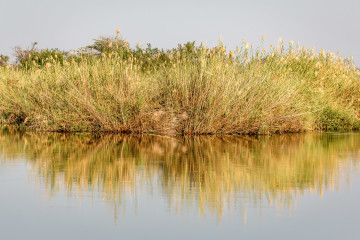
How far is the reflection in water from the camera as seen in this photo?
251 inches

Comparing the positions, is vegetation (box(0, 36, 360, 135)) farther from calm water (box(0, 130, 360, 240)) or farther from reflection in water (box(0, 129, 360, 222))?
calm water (box(0, 130, 360, 240))

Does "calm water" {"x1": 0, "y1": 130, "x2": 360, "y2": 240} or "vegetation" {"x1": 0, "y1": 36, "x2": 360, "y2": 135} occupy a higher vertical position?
"vegetation" {"x1": 0, "y1": 36, "x2": 360, "y2": 135}

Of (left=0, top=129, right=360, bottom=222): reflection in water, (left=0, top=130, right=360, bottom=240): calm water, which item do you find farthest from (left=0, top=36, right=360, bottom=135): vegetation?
(left=0, top=130, right=360, bottom=240): calm water

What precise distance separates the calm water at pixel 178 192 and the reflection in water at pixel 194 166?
0.05ft

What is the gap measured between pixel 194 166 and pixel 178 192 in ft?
7.67

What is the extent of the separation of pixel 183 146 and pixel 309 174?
4.22 metres

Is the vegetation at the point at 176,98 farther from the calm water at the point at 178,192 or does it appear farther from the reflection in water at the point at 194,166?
the calm water at the point at 178,192

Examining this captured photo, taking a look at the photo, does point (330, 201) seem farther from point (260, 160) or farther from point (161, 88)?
point (161, 88)

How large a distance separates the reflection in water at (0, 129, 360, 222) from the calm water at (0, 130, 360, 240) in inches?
0.6

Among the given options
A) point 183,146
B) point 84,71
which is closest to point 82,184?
point 183,146

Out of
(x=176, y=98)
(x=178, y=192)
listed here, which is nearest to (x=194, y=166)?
(x=178, y=192)

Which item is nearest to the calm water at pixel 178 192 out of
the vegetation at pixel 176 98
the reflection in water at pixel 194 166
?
the reflection in water at pixel 194 166

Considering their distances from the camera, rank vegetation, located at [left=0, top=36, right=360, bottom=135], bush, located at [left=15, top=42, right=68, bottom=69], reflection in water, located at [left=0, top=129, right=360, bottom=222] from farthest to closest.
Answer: bush, located at [left=15, top=42, right=68, bottom=69], vegetation, located at [left=0, top=36, right=360, bottom=135], reflection in water, located at [left=0, top=129, right=360, bottom=222]

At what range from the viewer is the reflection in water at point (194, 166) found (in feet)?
20.9
